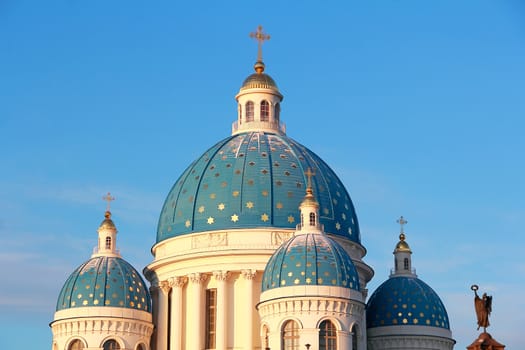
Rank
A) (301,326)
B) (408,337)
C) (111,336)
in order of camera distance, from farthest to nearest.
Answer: (408,337), (111,336), (301,326)

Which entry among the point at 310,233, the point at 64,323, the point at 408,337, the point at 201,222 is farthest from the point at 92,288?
the point at 408,337

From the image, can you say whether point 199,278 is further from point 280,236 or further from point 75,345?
point 75,345

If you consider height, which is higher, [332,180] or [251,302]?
[332,180]

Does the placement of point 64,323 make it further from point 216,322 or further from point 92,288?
point 216,322

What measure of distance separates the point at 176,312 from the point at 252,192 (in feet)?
30.5

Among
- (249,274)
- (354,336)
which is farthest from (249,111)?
(354,336)

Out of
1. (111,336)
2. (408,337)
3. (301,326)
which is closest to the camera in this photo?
(301,326)

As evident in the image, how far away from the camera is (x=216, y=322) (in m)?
94.1

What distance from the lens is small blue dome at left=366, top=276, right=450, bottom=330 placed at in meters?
99.2

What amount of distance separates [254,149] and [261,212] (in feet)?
17.5

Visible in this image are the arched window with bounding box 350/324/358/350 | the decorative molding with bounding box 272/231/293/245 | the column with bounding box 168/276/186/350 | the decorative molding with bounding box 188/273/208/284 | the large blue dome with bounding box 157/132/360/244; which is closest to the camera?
the arched window with bounding box 350/324/358/350

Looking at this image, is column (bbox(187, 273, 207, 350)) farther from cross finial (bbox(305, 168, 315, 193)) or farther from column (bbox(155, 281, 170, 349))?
cross finial (bbox(305, 168, 315, 193))

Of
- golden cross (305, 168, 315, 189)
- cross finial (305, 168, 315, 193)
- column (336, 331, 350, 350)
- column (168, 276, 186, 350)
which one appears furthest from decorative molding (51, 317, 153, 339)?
column (336, 331, 350, 350)

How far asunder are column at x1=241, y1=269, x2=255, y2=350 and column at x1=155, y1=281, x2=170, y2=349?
628 centimetres
